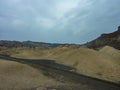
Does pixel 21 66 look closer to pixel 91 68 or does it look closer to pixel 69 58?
pixel 91 68

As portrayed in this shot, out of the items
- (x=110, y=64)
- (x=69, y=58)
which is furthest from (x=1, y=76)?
(x=69, y=58)

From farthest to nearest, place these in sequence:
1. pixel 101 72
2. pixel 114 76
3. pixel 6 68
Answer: pixel 101 72 < pixel 114 76 < pixel 6 68

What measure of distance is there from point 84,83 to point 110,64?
58.3 ft

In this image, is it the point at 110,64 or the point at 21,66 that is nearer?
the point at 21,66

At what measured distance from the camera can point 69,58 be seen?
59.3 metres

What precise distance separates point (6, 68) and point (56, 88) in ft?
35.9

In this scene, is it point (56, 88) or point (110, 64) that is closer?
point (56, 88)

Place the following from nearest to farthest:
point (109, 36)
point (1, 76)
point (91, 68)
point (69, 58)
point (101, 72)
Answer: point (1, 76) → point (101, 72) → point (91, 68) → point (69, 58) → point (109, 36)

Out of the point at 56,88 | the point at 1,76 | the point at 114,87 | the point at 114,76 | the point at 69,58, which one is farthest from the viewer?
the point at 69,58

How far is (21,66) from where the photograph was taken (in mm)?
38000

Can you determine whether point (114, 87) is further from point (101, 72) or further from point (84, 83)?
point (101, 72)

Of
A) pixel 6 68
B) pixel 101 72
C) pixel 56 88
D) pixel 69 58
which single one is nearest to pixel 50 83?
pixel 56 88

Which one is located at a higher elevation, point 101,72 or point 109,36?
point 109,36

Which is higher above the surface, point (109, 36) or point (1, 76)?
point (109, 36)
